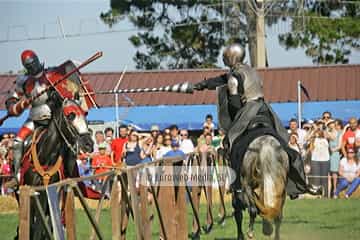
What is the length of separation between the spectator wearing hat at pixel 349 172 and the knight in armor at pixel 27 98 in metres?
9.32

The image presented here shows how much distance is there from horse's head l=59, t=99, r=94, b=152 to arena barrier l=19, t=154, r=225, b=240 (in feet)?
3.37

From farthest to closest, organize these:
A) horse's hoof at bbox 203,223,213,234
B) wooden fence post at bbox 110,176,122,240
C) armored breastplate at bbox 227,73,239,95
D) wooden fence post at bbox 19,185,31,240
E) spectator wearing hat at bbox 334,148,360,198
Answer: spectator wearing hat at bbox 334,148,360,198 → horse's hoof at bbox 203,223,213,234 → armored breastplate at bbox 227,73,239,95 → wooden fence post at bbox 110,176,122,240 → wooden fence post at bbox 19,185,31,240

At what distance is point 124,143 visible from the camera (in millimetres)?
17406

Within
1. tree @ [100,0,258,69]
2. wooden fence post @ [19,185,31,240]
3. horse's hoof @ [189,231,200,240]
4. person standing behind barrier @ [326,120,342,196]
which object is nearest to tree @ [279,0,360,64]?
tree @ [100,0,258,69]

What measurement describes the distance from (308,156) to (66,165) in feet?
30.6

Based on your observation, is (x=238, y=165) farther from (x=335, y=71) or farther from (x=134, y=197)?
(x=335, y=71)

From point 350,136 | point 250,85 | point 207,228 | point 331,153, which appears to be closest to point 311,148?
point 331,153

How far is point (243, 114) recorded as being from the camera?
37.9 feet

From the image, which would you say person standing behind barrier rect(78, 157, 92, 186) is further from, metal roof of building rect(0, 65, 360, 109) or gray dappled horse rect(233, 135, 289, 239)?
metal roof of building rect(0, 65, 360, 109)

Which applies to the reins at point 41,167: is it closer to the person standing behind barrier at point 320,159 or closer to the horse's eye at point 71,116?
the horse's eye at point 71,116

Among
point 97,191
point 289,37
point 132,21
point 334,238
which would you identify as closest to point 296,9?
point 289,37

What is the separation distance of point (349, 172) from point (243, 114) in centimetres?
827

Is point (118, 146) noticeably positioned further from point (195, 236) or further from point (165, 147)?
point (195, 236)

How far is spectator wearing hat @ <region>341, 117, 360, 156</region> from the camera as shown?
18984 millimetres
